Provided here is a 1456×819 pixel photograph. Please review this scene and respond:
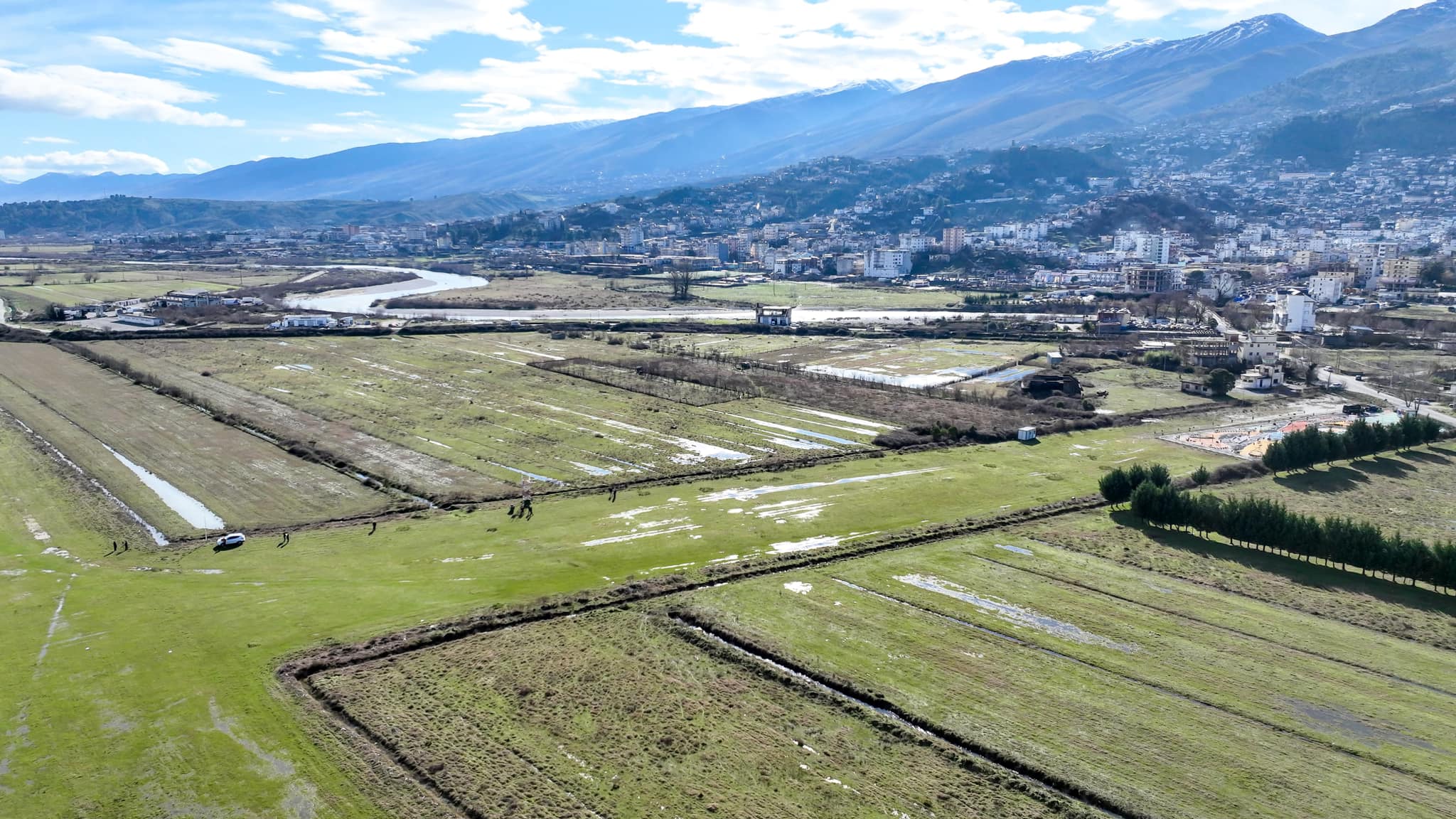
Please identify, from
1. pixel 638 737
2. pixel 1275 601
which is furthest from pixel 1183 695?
pixel 638 737

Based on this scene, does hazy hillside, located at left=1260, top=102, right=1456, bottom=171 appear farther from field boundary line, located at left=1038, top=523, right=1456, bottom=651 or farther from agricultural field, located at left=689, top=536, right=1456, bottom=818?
agricultural field, located at left=689, top=536, right=1456, bottom=818

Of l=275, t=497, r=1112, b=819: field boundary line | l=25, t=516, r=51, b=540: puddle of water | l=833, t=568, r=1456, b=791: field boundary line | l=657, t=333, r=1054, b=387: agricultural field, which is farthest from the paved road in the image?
l=25, t=516, r=51, b=540: puddle of water

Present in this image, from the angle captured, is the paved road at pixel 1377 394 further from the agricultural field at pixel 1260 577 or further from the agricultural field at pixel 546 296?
the agricultural field at pixel 546 296

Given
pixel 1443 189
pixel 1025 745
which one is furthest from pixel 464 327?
pixel 1443 189

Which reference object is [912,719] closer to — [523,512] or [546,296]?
[523,512]

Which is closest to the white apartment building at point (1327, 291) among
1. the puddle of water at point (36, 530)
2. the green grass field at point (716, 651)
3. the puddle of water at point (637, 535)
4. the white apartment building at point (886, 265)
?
the white apartment building at point (886, 265)

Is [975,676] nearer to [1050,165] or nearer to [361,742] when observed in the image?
[361,742]
